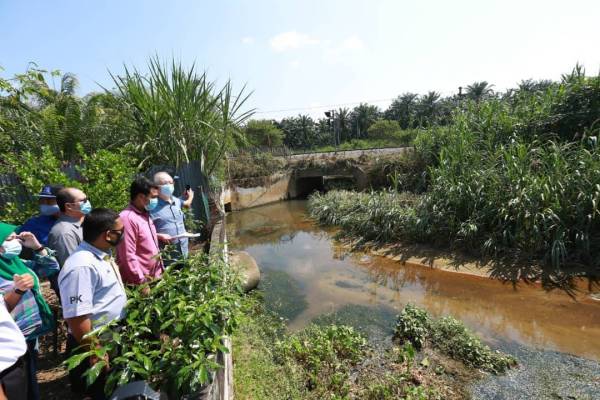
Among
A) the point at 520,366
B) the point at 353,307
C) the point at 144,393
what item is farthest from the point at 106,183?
the point at 520,366

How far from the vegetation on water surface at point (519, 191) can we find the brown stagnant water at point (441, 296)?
0.73 meters

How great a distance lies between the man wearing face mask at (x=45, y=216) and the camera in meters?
2.63

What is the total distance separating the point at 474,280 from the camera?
633cm

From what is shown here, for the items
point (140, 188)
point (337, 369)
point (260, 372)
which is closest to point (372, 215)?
point (337, 369)

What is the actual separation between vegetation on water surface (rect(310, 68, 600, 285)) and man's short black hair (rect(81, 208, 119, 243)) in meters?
6.91

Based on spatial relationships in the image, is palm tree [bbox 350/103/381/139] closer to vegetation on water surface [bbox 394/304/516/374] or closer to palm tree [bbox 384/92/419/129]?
palm tree [bbox 384/92/419/129]

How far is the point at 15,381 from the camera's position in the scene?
4.97 feet

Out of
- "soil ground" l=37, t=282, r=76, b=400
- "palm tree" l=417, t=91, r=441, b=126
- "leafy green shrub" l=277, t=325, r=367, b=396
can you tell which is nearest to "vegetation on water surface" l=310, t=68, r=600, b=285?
"leafy green shrub" l=277, t=325, r=367, b=396

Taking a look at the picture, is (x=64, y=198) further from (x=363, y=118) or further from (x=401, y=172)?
(x=363, y=118)

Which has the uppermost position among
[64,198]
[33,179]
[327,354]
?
[33,179]

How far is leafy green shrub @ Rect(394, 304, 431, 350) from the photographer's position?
4.25 meters

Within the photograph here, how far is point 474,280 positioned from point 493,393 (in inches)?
132

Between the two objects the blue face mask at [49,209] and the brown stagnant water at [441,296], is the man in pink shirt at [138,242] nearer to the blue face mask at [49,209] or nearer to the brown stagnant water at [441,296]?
the blue face mask at [49,209]

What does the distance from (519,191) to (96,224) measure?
298 inches
